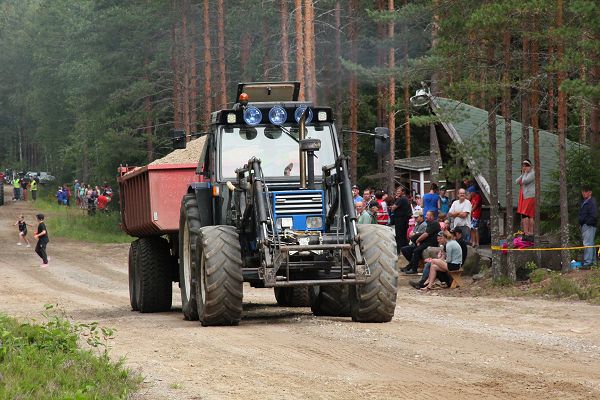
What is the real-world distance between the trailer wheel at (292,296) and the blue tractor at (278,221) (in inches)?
70.8

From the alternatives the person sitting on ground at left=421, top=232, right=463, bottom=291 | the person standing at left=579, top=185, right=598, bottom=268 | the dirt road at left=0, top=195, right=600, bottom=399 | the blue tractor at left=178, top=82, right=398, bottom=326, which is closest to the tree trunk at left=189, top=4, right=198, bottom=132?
the person sitting on ground at left=421, top=232, right=463, bottom=291

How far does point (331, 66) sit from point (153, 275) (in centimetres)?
1326

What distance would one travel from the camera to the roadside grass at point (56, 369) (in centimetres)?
845

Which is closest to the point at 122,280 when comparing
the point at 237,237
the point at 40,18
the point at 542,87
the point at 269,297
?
the point at 269,297

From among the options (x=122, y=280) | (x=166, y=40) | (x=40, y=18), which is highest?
(x=40, y=18)

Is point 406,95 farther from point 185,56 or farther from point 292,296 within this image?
point 292,296

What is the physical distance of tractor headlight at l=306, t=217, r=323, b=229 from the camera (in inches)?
553

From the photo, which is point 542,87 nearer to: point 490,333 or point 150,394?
point 490,333

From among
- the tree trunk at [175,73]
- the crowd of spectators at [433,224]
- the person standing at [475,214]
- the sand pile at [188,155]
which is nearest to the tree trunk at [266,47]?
the tree trunk at [175,73]

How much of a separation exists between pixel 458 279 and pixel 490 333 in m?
9.53

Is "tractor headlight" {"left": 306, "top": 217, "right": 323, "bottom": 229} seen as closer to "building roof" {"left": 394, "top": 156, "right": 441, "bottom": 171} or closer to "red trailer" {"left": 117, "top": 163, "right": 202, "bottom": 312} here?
"red trailer" {"left": 117, "top": 163, "right": 202, "bottom": 312}

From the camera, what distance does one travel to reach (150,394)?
29.0ft

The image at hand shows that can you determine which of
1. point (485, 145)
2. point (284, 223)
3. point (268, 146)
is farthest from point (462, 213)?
point (284, 223)

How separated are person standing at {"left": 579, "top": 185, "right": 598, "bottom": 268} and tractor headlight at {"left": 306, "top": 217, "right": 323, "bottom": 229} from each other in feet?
27.7
